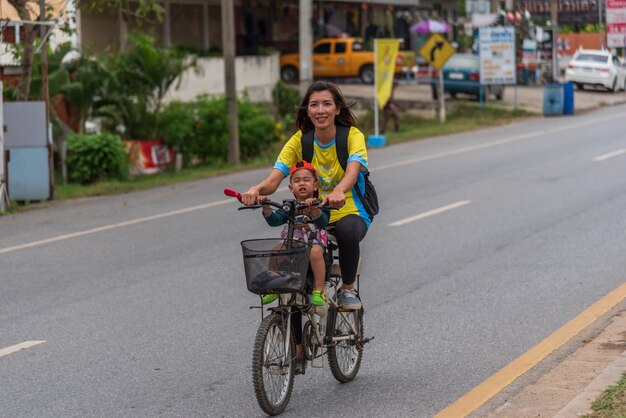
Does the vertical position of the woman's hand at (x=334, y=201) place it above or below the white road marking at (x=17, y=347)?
above

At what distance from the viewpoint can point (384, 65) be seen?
27859mm

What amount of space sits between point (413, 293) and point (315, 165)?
341 cm

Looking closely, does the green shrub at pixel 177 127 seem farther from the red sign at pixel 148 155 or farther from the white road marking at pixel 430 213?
the white road marking at pixel 430 213

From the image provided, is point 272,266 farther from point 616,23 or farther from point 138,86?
point 138,86

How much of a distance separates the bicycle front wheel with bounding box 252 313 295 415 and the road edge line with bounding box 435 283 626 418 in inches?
32.6

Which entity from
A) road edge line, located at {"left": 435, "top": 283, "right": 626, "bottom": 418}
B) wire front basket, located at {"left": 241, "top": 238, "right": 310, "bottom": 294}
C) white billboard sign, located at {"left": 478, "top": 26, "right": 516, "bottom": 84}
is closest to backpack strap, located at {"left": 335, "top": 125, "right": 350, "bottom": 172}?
wire front basket, located at {"left": 241, "top": 238, "right": 310, "bottom": 294}

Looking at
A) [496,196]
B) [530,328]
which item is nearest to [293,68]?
[496,196]

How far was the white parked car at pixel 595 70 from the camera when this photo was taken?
46594mm

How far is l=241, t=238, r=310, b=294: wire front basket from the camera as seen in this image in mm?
6020

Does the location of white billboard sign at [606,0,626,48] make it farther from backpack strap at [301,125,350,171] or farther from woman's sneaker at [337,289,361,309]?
woman's sneaker at [337,289,361,309]

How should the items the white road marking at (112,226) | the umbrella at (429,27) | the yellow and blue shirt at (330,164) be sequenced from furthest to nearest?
1. the umbrella at (429,27)
2. the white road marking at (112,226)
3. the yellow and blue shirt at (330,164)

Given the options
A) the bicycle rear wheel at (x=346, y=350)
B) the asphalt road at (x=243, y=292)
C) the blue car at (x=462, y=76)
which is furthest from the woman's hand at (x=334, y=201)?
the blue car at (x=462, y=76)

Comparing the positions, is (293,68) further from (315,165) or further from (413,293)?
(315,165)

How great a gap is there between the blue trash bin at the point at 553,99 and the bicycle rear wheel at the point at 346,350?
1183 inches
